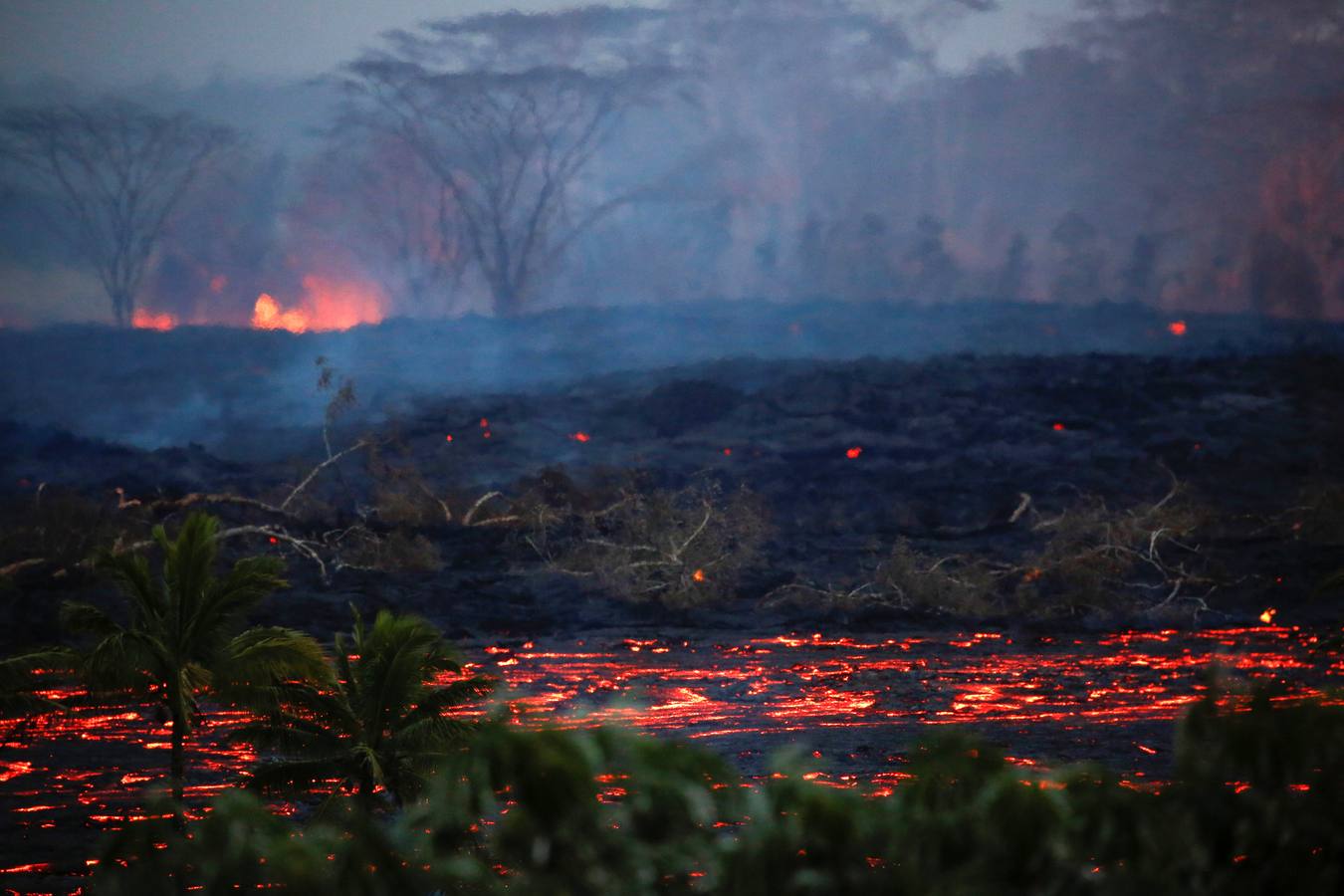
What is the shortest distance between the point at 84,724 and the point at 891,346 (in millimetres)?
52559

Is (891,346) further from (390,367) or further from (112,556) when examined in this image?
(112,556)

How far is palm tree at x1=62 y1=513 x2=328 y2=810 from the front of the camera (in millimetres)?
15039

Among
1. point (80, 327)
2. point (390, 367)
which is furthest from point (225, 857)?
point (80, 327)

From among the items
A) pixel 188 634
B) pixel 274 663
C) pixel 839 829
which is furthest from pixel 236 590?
pixel 839 829

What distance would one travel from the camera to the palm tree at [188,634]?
1504 cm

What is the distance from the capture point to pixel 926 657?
32656mm

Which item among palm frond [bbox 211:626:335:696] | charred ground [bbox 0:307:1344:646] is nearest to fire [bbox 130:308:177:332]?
charred ground [bbox 0:307:1344:646]

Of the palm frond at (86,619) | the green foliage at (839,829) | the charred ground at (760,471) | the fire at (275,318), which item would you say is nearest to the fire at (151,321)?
the charred ground at (760,471)

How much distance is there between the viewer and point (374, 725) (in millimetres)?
14797

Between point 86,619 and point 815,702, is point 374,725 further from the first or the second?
point 815,702

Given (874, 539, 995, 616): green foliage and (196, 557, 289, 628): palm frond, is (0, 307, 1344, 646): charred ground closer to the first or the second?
(874, 539, 995, 616): green foliage

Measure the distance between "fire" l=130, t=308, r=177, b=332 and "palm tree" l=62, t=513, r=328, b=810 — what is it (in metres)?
59.3

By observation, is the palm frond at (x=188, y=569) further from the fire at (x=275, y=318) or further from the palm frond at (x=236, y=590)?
the fire at (x=275, y=318)

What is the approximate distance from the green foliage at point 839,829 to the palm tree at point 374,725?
7.25 metres
